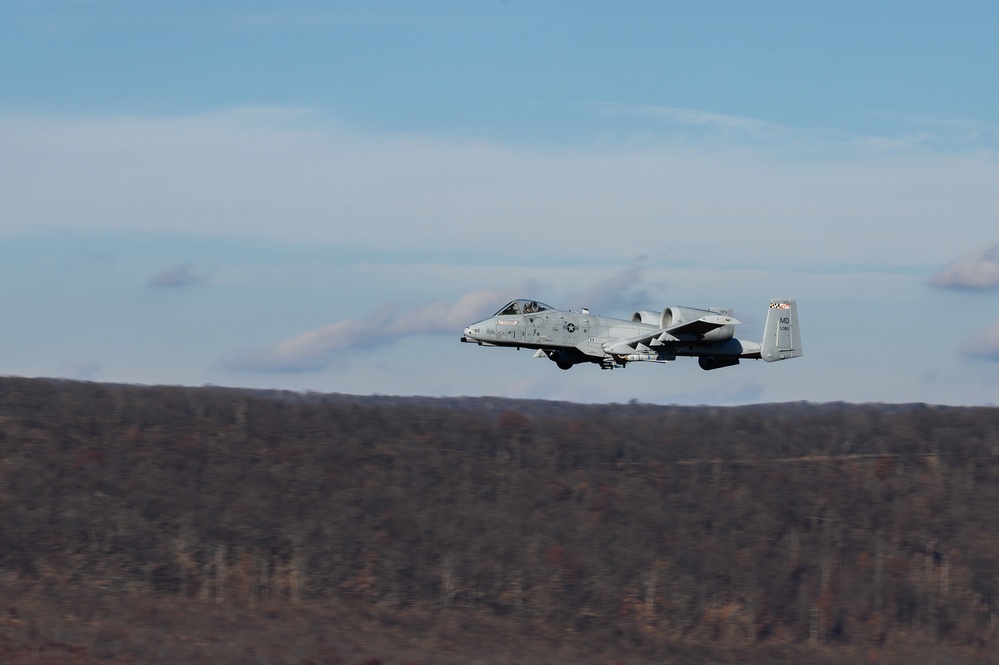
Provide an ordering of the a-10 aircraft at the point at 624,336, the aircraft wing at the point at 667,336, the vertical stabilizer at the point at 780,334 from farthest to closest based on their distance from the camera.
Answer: the vertical stabilizer at the point at 780,334, the a-10 aircraft at the point at 624,336, the aircraft wing at the point at 667,336

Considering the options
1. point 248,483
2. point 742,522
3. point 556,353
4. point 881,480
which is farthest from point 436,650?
point 881,480

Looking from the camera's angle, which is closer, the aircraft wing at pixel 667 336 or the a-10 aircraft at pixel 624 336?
the aircraft wing at pixel 667 336

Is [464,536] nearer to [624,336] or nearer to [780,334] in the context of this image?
[624,336]

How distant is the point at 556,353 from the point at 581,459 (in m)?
13.2

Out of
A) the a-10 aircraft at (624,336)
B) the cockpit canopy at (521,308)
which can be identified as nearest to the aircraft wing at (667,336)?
the a-10 aircraft at (624,336)

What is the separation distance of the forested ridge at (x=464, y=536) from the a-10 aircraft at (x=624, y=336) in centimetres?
873

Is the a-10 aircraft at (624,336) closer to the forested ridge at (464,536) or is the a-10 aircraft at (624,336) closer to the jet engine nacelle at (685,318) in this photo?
the jet engine nacelle at (685,318)

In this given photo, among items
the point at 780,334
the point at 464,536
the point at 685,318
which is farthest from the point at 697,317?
the point at 464,536

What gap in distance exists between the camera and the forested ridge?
38.8 m

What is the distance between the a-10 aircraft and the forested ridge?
873 centimetres

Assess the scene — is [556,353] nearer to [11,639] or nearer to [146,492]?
[146,492]

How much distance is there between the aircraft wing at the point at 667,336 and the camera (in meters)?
39.8

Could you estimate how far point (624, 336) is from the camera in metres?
41.9

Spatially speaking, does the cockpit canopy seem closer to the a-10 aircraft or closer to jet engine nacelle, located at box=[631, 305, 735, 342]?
the a-10 aircraft
